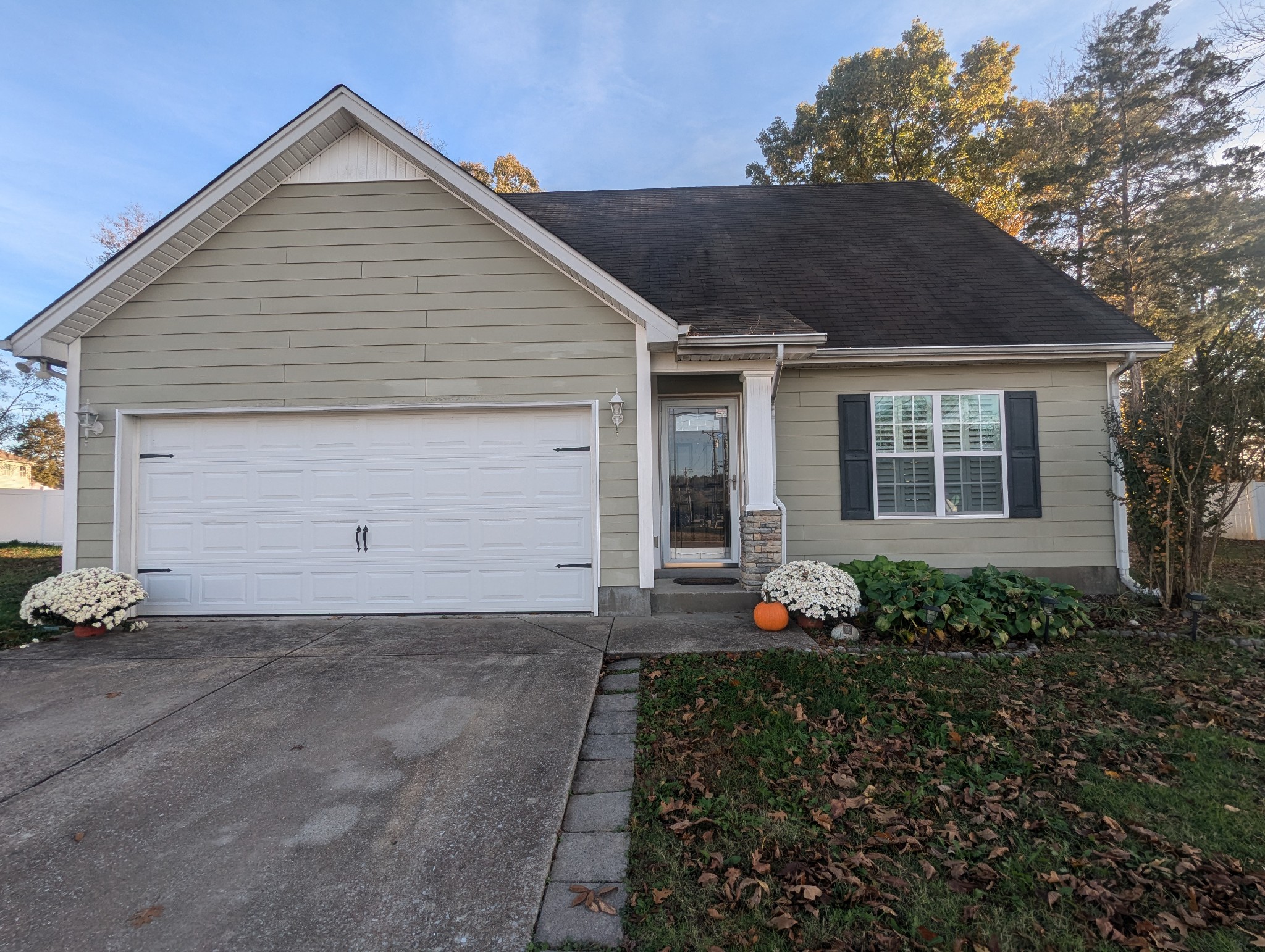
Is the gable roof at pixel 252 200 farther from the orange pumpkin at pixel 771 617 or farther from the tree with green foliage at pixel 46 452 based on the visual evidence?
the tree with green foliage at pixel 46 452

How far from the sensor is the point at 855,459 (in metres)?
7.11

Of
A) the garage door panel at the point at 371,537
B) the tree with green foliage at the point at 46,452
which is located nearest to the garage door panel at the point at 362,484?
the garage door panel at the point at 371,537

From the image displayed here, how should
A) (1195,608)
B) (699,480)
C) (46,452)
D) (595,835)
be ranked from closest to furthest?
→ 1. (595,835)
2. (1195,608)
3. (699,480)
4. (46,452)

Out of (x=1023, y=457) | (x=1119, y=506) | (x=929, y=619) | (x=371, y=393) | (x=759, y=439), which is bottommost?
(x=929, y=619)

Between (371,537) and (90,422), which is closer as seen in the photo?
(90,422)

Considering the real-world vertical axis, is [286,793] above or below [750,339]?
below

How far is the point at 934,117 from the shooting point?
1559 centimetres

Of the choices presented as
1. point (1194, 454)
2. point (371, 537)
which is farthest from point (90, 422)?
point (1194, 454)

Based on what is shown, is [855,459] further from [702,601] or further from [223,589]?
[223,589]

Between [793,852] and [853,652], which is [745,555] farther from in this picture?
[793,852]

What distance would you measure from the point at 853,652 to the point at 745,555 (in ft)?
5.38

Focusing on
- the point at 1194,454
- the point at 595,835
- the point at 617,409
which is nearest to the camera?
the point at 595,835

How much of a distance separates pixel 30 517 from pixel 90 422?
547 inches

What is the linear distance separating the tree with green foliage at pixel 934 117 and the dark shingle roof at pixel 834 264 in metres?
6.77
